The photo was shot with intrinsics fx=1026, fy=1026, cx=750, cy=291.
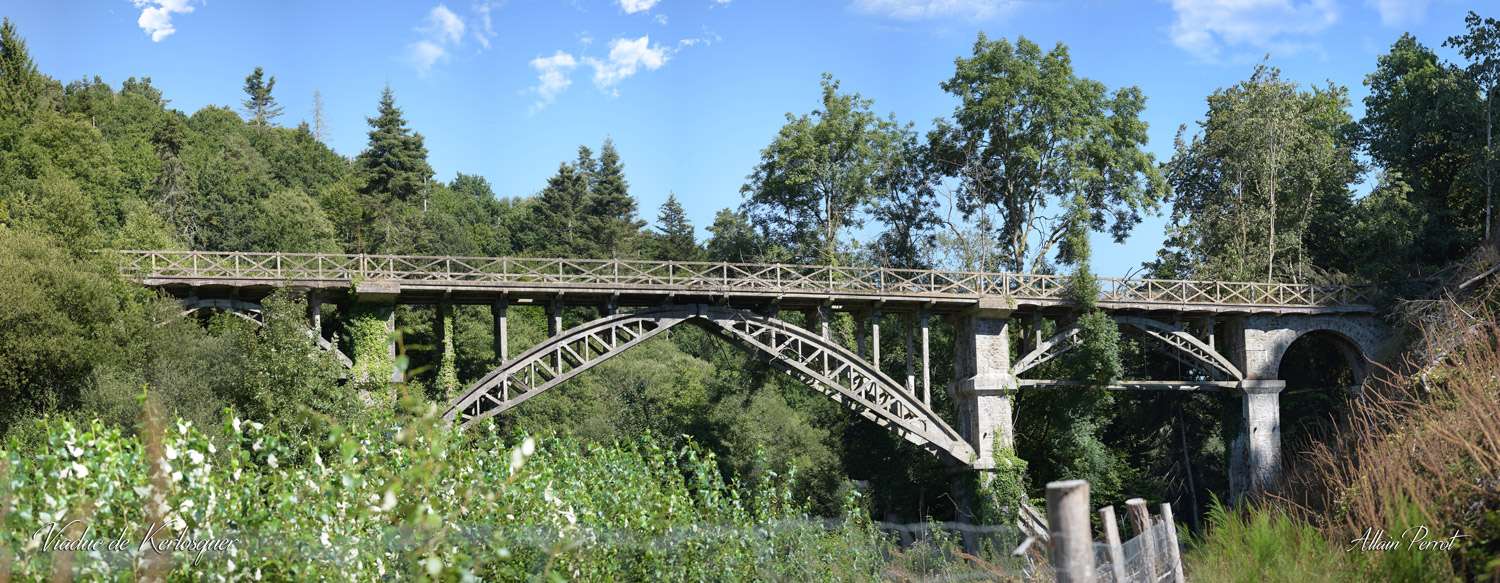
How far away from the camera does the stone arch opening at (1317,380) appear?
2391 centimetres

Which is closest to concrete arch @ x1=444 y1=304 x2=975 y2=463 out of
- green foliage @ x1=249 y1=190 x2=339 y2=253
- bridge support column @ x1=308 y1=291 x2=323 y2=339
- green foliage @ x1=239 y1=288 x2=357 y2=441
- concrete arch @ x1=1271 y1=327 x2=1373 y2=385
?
green foliage @ x1=239 y1=288 x2=357 y2=441

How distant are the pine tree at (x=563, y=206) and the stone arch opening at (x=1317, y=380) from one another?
30827mm

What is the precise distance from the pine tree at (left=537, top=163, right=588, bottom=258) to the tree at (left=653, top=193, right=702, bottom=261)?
3889 mm

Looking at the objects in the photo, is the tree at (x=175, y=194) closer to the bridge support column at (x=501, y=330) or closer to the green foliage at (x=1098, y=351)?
the bridge support column at (x=501, y=330)

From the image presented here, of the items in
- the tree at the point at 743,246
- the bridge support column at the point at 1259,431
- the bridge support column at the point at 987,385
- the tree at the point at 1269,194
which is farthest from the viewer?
the tree at the point at 743,246

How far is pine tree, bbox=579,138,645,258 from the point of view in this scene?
47.1 metres

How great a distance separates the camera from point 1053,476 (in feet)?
81.1

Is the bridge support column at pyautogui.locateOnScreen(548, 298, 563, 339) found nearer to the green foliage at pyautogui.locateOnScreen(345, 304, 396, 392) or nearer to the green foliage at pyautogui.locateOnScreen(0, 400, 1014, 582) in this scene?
the green foliage at pyautogui.locateOnScreen(345, 304, 396, 392)

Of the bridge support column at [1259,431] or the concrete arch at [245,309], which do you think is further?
the bridge support column at [1259,431]

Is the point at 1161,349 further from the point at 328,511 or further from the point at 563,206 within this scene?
the point at 563,206

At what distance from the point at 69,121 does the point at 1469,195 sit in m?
45.4

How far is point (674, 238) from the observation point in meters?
48.6

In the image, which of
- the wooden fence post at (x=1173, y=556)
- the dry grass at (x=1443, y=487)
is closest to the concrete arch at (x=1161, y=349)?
the dry grass at (x=1443, y=487)

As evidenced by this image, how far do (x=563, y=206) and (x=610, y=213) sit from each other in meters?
2.34
